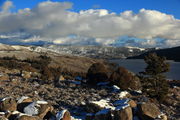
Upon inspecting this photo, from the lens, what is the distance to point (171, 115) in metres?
11.8

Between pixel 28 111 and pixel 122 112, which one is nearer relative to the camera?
pixel 122 112

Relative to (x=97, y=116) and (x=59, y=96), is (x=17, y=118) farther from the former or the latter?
(x=59, y=96)

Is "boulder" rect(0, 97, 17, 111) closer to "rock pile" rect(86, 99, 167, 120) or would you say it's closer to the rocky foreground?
the rocky foreground

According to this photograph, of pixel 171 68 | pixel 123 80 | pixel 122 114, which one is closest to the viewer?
pixel 122 114

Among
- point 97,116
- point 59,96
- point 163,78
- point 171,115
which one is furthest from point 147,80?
point 97,116

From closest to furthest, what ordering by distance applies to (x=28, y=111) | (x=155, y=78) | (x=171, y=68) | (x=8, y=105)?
(x=28, y=111) → (x=8, y=105) → (x=155, y=78) → (x=171, y=68)

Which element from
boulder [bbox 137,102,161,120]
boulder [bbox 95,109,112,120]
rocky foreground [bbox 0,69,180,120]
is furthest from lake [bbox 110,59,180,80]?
boulder [bbox 95,109,112,120]

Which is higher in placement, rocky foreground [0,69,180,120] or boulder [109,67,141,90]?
boulder [109,67,141,90]

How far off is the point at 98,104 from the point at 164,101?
228 inches

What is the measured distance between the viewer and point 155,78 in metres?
16.5

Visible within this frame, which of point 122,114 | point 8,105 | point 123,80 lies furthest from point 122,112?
point 123,80

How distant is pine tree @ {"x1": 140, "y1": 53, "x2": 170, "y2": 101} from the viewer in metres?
15.8

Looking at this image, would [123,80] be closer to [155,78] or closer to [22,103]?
[155,78]

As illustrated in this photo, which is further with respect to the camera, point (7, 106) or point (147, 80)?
point (147, 80)
